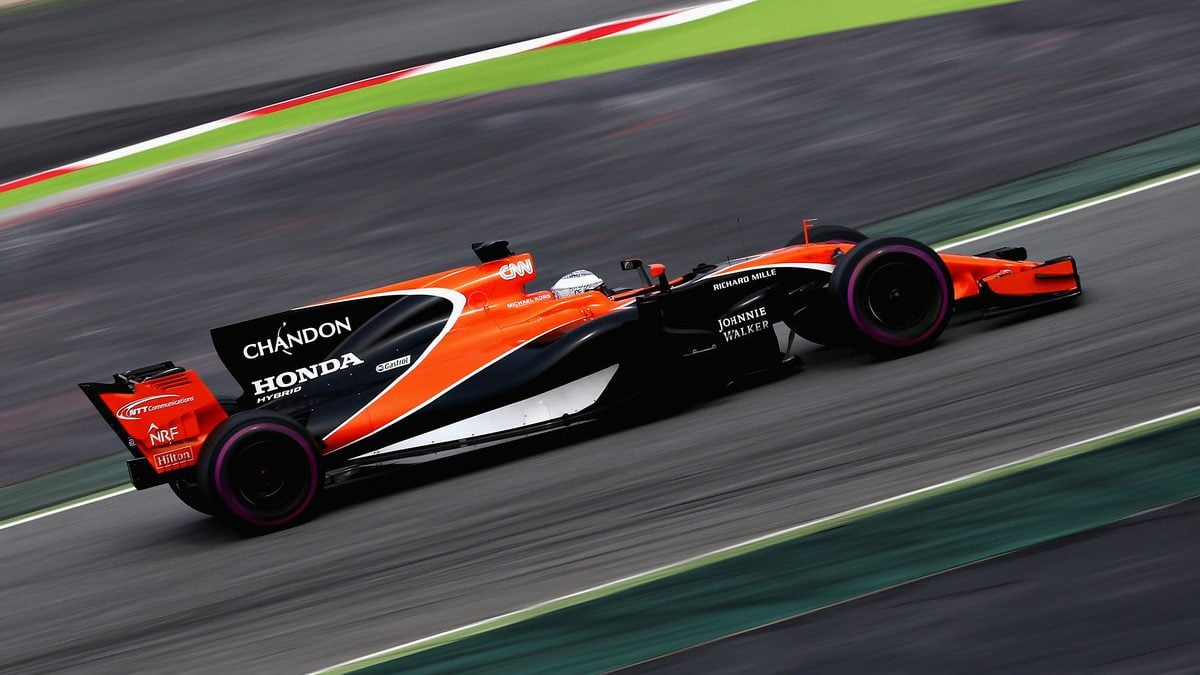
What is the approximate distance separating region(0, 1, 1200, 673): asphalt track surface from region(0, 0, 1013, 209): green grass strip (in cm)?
50

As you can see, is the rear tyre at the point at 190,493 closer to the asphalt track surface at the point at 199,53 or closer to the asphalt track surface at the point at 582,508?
the asphalt track surface at the point at 582,508

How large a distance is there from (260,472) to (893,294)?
3171mm

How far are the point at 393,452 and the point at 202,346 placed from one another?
405 centimetres

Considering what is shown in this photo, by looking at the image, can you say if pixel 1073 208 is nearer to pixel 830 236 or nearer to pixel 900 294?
pixel 830 236

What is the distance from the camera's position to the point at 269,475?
6.39 m

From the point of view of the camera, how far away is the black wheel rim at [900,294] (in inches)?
266

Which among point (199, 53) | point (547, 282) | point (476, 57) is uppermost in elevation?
point (199, 53)

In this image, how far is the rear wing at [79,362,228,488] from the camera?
249 inches

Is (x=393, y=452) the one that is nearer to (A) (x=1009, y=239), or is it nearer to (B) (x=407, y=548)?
(B) (x=407, y=548)

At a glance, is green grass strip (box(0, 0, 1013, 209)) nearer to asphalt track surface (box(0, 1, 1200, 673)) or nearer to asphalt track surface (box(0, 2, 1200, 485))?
asphalt track surface (box(0, 2, 1200, 485))

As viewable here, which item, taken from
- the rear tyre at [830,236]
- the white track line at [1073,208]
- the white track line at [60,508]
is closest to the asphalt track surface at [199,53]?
the white track line at [1073,208]

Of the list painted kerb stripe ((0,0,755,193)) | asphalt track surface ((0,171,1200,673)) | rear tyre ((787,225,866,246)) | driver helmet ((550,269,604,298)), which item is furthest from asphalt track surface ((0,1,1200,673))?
painted kerb stripe ((0,0,755,193))

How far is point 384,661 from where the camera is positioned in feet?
15.8

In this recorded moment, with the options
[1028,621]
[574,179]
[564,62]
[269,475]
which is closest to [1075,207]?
[574,179]
